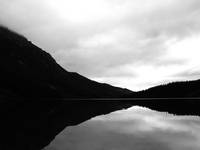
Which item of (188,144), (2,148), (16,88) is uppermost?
(16,88)

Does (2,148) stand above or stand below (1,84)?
below

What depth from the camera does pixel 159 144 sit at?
23.1m

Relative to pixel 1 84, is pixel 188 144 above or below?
below

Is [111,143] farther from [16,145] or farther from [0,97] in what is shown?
[0,97]

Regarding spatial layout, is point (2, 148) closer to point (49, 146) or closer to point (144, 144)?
point (49, 146)

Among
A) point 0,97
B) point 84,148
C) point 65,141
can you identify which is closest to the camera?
point 84,148

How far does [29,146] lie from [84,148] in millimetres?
4233

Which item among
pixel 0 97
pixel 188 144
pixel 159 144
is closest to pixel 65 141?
pixel 159 144

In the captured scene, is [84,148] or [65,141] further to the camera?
[65,141]

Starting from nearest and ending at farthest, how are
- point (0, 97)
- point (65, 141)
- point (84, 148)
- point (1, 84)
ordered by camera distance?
point (84, 148)
point (65, 141)
point (0, 97)
point (1, 84)

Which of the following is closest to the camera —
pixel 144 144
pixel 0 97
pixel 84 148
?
pixel 84 148

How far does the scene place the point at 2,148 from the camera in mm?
21828

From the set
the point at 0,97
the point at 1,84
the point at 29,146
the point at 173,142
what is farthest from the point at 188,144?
the point at 1,84

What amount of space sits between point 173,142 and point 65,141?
791 cm
